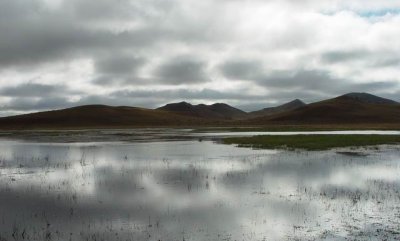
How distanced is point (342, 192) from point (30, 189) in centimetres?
1659

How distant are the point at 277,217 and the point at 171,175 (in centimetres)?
1257

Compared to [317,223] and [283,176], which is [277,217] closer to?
[317,223]

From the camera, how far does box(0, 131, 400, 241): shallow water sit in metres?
15.5

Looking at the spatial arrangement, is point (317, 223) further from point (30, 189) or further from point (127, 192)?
point (30, 189)

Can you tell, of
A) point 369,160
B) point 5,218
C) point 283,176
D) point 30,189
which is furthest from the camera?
point 369,160

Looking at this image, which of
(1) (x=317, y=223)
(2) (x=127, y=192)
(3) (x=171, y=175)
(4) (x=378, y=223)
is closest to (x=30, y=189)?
(2) (x=127, y=192)

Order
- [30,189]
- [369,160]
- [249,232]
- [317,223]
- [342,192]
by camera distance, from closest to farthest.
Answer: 1. [249,232]
2. [317,223]
3. [342,192]
4. [30,189]
5. [369,160]

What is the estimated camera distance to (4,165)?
36375mm

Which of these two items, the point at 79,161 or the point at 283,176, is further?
the point at 79,161

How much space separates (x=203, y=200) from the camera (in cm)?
2075

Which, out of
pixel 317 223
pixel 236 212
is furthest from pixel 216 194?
pixel 317 223

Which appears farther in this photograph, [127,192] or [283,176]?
[283,176]

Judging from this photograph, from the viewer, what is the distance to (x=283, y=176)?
2780cm

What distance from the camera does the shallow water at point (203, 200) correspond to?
15.5 m
